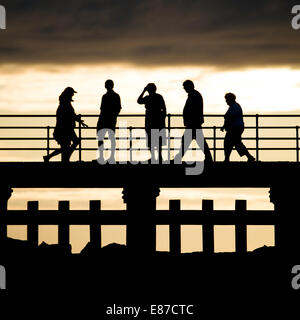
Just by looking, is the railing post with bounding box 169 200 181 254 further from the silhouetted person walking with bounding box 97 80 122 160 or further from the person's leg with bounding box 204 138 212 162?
the silhouetted person walking with bounding box 97 80 122 160

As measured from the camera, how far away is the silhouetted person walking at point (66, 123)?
3309 centimetres

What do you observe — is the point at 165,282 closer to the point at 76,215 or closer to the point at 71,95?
the point at 76,215

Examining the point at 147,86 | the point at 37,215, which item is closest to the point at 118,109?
the point at 147,86

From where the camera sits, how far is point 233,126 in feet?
108

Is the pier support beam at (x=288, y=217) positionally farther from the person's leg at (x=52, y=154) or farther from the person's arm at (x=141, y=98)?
the person's leg at (x=52, y=154)

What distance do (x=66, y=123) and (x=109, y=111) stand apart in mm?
1002

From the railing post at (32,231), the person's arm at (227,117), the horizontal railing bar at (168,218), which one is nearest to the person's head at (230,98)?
the person's arm at (227,117)

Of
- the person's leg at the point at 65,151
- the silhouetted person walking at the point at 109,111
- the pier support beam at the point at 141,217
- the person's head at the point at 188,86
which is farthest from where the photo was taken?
the pier support beam at the point at 141,217

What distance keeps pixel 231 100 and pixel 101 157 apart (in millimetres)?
3055

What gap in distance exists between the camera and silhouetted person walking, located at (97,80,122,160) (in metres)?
32.8

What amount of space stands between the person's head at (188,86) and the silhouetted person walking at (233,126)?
2.86 feet

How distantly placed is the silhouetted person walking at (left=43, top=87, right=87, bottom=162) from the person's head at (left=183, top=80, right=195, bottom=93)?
2.43 metres

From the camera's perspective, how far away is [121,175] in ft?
110
